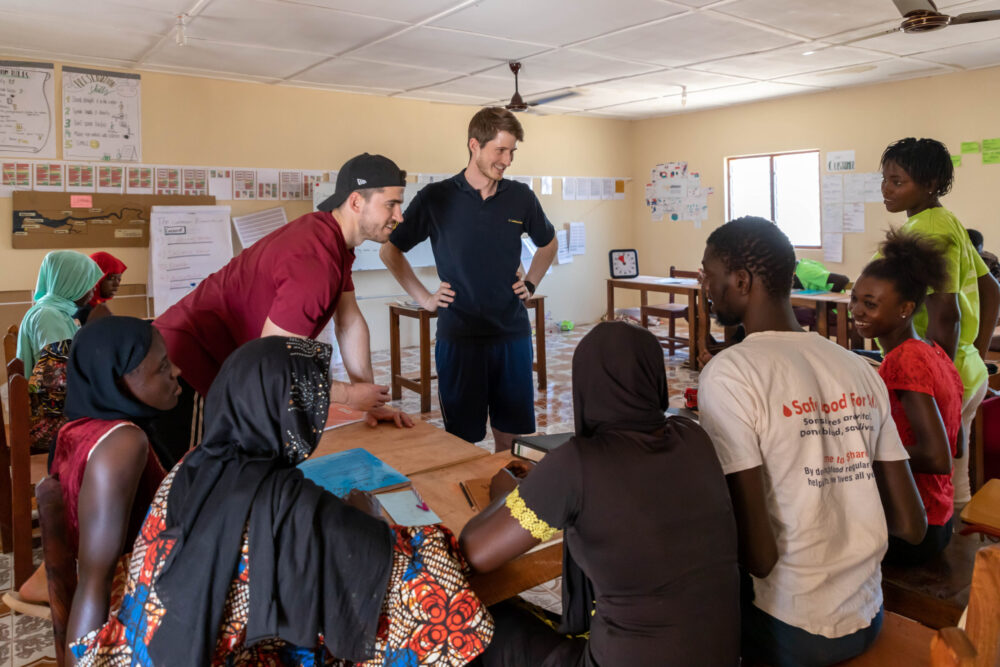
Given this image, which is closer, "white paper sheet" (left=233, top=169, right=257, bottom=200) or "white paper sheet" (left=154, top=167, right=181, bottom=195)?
"white paper sheet" (left=154, top=167, right=181, bottom=195)

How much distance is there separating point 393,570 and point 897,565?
122 cm

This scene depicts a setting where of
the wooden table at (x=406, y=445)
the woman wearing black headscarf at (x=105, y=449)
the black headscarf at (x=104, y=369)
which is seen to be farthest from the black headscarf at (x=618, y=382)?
the black headscarf at (x=104, y=369)

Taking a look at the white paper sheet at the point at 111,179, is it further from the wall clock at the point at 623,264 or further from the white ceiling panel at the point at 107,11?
the wall clock at the point at 623,264

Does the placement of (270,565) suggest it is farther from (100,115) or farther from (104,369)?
(100,115)

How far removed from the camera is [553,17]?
423 cm

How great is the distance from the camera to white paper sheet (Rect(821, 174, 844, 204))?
7.02m

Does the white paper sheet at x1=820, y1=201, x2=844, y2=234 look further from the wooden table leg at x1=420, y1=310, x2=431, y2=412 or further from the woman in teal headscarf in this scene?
the woman in teal headscarf

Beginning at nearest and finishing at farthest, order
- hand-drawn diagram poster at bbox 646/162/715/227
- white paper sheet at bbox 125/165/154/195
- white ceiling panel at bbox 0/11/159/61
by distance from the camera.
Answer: white ceiling panel at bbox 0/11/159/61 < white paper sheet at bbox 125/165/154/195 < hand-drawn diagram poster at bbox 646/162/715/227

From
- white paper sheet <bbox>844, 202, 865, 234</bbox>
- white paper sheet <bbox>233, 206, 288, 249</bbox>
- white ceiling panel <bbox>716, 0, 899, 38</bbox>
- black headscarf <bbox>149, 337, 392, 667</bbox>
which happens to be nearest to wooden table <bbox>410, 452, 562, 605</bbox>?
black headscarf <bbox>149, 337, 392, 667</bbox>

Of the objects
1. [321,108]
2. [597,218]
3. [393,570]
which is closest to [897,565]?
[393,570]

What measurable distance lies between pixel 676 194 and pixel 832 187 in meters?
1.89

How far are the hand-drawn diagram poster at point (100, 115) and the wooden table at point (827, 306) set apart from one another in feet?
16.9

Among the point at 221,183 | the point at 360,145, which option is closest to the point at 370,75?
the point at 360,145

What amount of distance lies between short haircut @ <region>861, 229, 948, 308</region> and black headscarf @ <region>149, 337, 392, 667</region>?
150cm
